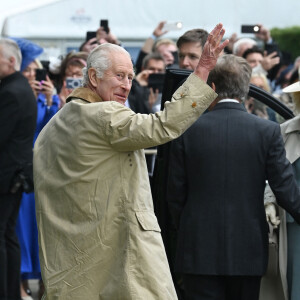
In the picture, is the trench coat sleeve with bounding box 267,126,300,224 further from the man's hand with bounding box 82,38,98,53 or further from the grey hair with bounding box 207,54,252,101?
the man's hand with bounding box 82,38,98,53

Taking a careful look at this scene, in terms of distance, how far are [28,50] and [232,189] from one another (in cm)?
426

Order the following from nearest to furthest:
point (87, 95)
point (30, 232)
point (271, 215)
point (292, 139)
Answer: point (87, 95) → point (271, 215) → point (292, 139) → point (30, 232)

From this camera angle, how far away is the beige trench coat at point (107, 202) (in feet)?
15.2

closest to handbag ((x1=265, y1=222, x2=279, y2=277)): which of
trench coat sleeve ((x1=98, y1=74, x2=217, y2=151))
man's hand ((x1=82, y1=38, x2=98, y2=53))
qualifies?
trench coat sleeve ((x1=98, y1=74, x2=217, y2=151))

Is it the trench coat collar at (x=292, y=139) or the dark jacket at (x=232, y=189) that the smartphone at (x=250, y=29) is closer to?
the trench coat collar at (x=292, y=139)

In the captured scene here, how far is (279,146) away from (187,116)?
1104 millimetres

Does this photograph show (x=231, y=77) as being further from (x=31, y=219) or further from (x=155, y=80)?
(x=155, y=80)

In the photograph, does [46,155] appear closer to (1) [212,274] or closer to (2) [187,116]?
(2) [187,116]

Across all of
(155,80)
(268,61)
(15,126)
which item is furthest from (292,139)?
(268,61)

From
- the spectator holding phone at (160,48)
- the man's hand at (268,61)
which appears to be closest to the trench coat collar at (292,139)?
the man's hand at (268,61)

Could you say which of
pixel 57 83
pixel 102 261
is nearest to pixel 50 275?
pixel 102 261

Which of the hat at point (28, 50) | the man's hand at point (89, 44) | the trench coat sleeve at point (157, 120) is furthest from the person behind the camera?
the man's hand at point (89, 44)

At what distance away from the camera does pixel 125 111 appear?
15.3 feet

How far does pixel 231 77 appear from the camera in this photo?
5.61 metres
